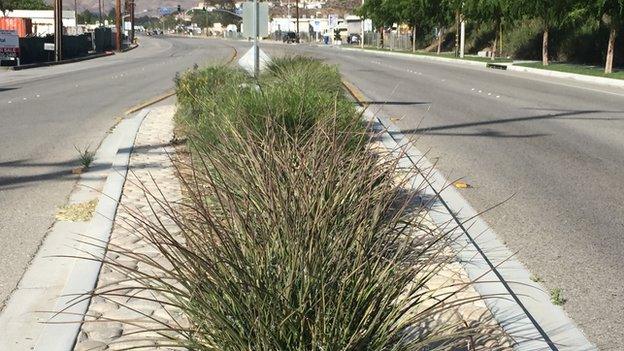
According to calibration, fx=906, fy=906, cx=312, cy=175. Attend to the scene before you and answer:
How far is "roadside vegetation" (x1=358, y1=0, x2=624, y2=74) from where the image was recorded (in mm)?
37781

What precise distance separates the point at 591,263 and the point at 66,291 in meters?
3.98

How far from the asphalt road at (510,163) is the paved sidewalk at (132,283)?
81cm

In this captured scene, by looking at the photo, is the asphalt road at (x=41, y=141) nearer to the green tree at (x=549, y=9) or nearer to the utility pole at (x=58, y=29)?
the green tree at (x=549, y=9)

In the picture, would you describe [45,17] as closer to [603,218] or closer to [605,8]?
[605,8]

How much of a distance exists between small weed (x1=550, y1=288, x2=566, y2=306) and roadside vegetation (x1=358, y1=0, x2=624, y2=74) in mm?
29429

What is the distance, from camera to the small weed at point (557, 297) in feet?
19.7

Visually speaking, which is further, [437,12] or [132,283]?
[437,12]

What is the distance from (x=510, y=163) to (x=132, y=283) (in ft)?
24.5

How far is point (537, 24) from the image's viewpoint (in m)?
57.9

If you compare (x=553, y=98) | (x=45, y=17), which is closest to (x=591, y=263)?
(x=553, y=98)

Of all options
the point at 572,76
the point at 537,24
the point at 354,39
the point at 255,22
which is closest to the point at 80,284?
the point at 255,22

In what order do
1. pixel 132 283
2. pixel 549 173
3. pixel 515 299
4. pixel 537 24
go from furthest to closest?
1. pixel 537 24
2. pixel 549 173
3. pixel 132 283
4. pixel 515 299

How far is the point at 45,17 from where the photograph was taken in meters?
124

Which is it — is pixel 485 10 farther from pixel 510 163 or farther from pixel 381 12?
pixel 510 163
